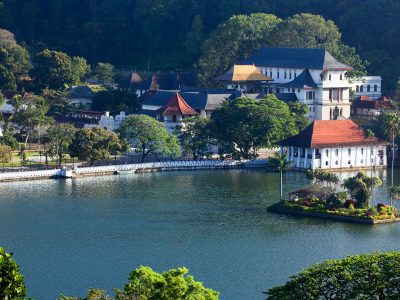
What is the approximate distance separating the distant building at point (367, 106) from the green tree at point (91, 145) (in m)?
21.8

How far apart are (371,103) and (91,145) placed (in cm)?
2466

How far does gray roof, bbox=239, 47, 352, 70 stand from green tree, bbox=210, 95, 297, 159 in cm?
1195

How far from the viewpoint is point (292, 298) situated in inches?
1292

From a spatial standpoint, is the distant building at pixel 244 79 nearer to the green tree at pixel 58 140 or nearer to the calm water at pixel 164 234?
the green tree at pixel 58 140

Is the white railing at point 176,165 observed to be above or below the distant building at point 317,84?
below

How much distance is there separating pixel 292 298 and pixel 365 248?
1508 cm

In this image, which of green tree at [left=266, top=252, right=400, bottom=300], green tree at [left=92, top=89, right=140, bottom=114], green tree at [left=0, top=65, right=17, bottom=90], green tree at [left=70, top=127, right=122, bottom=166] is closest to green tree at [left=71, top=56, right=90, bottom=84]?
green tree at [left=0, top=65, right=17, bottom=90]

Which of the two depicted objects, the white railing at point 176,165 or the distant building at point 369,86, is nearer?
the white railing at point 176,165

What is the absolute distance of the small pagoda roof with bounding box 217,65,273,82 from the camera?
86562mm

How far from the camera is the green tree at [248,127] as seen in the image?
70938 millimetres

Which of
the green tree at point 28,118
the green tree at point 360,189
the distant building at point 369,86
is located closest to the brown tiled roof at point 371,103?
the distant building at point 369,86

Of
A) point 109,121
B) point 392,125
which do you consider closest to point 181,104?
point 109,121

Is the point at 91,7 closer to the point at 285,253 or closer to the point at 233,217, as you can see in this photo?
the point at 233,217

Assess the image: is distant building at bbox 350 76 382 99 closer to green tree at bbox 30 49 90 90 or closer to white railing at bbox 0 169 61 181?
green tree at bbox 30 49 90 90
